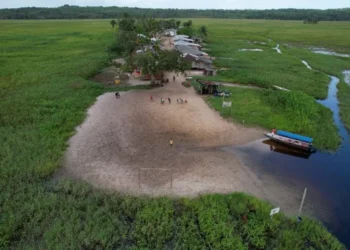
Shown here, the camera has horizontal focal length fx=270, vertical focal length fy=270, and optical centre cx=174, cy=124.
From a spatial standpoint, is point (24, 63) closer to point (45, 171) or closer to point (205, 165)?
point (45, 171)

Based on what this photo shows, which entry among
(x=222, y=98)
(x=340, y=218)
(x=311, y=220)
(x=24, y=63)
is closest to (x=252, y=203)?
(x=311, y=220)

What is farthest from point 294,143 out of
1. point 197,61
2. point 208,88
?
point 197,61

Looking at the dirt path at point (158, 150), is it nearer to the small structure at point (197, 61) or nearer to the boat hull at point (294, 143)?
the boat hull at point (294, 143)

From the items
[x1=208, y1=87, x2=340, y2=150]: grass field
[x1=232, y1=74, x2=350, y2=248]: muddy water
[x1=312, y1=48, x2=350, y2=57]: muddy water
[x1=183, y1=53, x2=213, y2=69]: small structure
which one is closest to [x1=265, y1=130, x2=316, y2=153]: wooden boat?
[x1=232, y1=74, x2=350, y2=248]: muddy water

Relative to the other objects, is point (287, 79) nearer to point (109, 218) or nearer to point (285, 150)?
point (285, 150)

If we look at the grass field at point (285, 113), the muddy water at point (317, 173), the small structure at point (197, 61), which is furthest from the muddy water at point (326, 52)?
the muddy water at point (317, 173)
